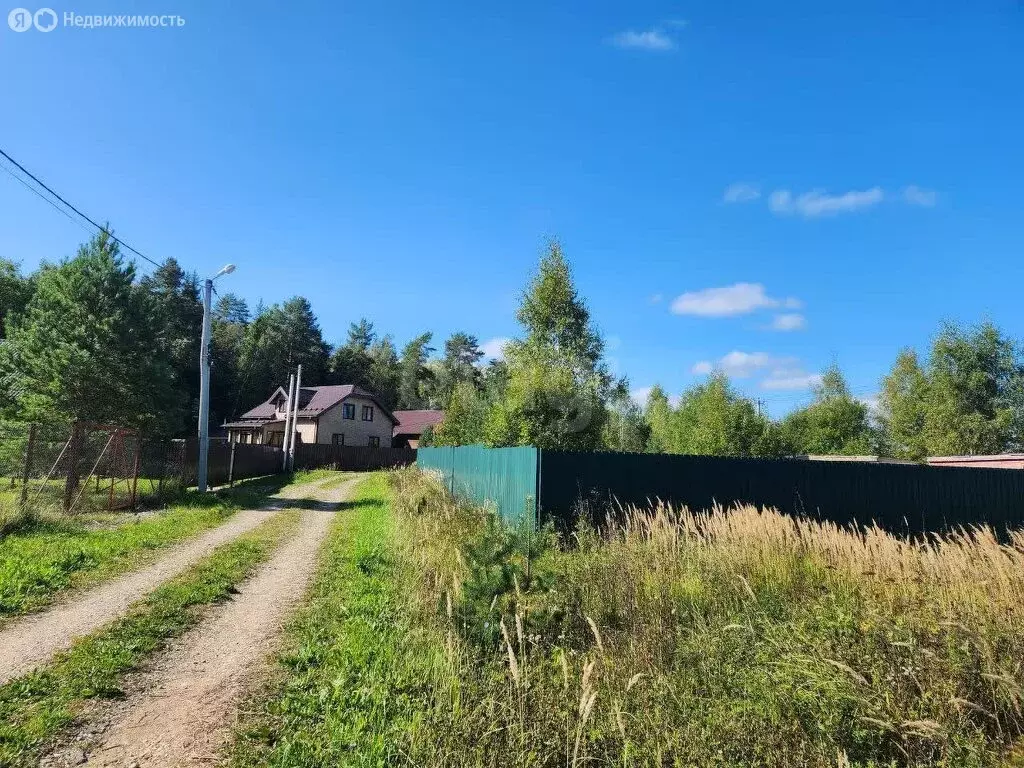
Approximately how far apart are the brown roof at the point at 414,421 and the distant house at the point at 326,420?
4.14 metres

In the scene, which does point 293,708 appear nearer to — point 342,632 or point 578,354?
point 342,632

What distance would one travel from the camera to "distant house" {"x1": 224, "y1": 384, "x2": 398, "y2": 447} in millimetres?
43953

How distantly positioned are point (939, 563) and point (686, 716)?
3.03 m

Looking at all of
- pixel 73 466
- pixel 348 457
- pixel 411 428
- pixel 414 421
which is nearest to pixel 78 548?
pixel 73 466

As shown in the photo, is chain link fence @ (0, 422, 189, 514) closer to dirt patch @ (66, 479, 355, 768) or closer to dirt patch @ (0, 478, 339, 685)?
dirt patch @ (0, 478, 339, 685)

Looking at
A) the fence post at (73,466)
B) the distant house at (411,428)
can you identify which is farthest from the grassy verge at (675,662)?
the distant house at (411,428)

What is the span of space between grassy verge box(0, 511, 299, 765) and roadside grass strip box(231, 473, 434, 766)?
1095 millimetres

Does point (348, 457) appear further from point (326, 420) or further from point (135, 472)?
point (135, 472)

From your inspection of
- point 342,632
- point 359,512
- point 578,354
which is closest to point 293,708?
point 342,632

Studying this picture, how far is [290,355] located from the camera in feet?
227

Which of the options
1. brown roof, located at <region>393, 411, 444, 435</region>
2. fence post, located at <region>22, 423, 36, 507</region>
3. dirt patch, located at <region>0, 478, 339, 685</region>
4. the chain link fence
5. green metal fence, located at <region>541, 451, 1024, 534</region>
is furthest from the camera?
brown roof, located at <region>393, 411, 444, 435</region>

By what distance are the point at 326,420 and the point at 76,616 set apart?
39.6m

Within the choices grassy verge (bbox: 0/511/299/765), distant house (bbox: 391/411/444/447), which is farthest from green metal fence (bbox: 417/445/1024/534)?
distant house (bbox: 391/411/444/447)

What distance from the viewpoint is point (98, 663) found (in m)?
4.43
